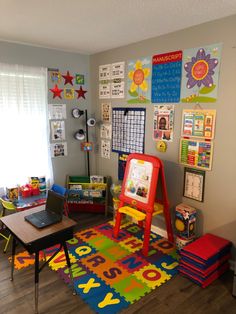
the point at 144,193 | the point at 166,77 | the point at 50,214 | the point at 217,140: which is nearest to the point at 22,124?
the point at 50,214

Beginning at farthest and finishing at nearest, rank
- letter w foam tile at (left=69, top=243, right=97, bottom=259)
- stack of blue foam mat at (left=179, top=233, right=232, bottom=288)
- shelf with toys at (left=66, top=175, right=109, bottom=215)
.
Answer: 1. shelf with toys at (left=66, top=175, right=109, bottom=215)
2. letter w foam tile at (left=69, top=243, right=97, bottom=259)
3. stack of blue foam mat at (left=179, top=233, right=232, bottom=288)

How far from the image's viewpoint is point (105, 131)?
402 cm

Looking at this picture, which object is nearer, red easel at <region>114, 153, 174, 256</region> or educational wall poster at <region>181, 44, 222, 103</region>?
educational wall poster at <region>181, 44, 222, 103</region>

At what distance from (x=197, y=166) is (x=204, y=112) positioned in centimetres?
61

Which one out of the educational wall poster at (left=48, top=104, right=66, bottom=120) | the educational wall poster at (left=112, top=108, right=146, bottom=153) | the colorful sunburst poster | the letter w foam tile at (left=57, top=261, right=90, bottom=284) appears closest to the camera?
the letter w foam tile at (left=57, top=261, right=90, bottom=284)

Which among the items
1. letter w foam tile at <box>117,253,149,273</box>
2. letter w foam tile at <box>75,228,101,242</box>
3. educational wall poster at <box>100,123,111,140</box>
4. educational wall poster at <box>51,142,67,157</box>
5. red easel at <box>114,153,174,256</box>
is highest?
educational wall poster at <box>100,123,111,140</box>

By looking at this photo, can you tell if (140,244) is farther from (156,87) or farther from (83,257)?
(156,87)

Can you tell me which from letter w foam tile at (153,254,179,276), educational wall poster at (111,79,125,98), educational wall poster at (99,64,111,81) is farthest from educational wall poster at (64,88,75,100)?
letter w foam tile at (153,254,179,276)

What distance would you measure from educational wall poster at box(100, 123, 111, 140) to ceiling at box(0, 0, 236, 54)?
4.08ft

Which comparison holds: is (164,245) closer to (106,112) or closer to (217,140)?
(217,140)

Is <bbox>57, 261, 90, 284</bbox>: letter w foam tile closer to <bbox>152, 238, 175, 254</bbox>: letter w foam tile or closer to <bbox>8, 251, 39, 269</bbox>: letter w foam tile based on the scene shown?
<bbox>8, 251, 39, 269</bbox>: letter w foam tile

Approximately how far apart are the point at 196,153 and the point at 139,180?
0.76m

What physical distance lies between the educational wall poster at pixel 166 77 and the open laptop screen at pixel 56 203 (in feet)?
5.74

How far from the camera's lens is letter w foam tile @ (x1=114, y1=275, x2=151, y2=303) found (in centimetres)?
228
